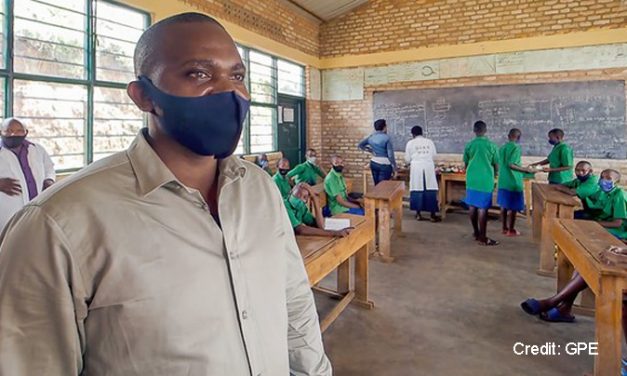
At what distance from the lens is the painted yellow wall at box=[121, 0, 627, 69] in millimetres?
6125

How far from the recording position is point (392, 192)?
195 inches

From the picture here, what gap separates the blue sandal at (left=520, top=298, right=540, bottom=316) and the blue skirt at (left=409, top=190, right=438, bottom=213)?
137 inches

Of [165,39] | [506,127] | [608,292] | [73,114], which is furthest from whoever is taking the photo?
[506,127]

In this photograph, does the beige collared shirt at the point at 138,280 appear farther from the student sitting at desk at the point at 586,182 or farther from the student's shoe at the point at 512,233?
the student's shoe at the point at 512,233

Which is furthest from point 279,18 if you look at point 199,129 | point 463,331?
point 199,129

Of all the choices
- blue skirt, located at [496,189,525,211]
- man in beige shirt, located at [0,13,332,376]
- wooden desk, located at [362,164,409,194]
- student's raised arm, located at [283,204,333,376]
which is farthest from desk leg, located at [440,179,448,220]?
man in beige shirt, located at [0,13,332,376]

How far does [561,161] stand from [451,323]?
3.19m

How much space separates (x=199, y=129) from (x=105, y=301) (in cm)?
37

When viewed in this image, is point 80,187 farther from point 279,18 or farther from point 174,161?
point 279,18

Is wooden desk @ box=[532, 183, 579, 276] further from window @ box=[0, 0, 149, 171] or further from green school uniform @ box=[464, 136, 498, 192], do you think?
window @ box=[0, 0, 149, 171]

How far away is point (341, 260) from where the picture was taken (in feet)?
9.31

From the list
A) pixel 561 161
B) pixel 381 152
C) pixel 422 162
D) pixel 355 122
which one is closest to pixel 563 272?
pixel 561 161

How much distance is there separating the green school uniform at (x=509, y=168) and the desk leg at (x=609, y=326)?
11.7 ft

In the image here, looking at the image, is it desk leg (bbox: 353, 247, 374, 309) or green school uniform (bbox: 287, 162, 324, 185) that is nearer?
desk leg (bbox: 353, 247, 374, 309)
